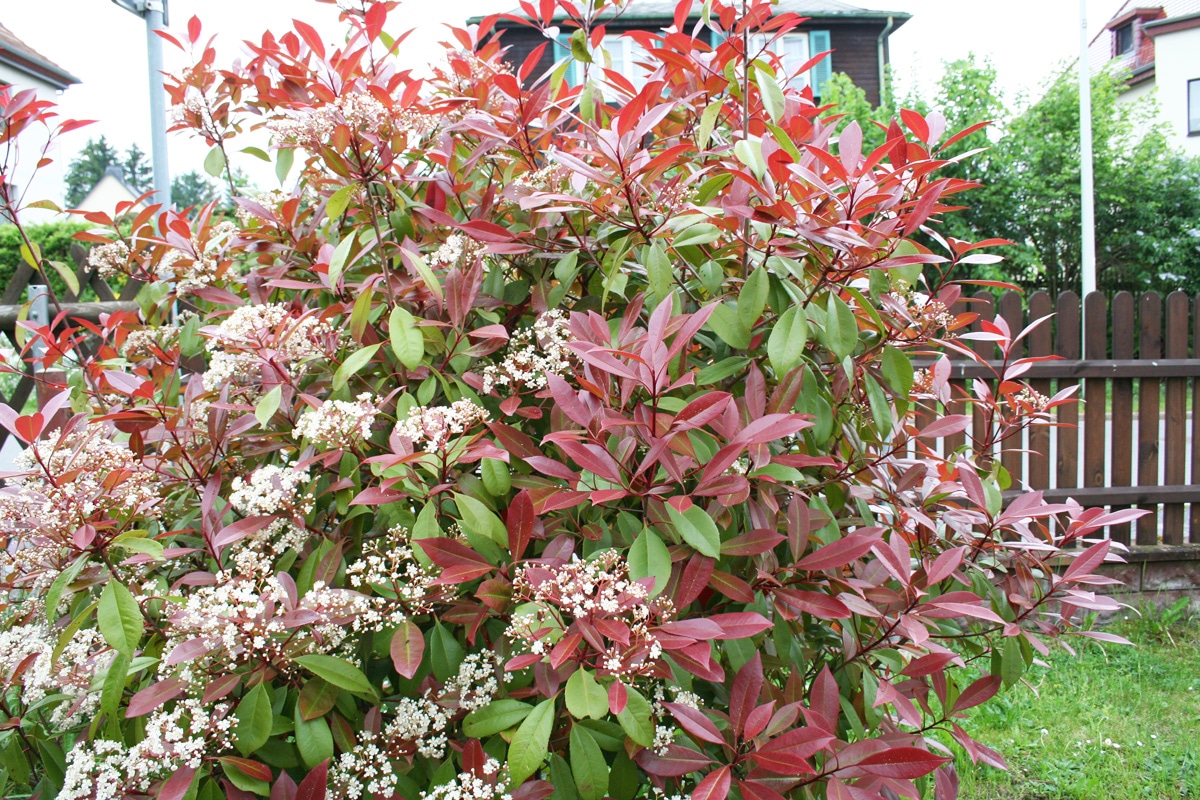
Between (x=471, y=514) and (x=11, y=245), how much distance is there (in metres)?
17.2

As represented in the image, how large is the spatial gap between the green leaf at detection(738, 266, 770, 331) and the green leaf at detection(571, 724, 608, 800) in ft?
2.13

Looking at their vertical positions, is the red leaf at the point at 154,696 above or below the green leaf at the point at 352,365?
below

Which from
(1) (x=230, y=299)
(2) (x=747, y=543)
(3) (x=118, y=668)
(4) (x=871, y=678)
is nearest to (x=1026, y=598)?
(4) (x=871, y=678)

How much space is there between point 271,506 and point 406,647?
289 millimetres

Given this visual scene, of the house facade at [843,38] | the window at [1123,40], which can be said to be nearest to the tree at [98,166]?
the house facade at [843,38]

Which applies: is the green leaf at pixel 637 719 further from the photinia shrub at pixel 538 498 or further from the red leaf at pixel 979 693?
Answer: the red leaf at pixel 979 693

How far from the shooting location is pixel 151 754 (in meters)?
1.03

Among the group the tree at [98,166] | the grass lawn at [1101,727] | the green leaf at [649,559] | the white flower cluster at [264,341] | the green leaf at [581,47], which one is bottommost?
the grass lawn at [1101,727]

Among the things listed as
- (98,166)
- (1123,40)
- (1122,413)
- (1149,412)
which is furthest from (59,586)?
(98,166)

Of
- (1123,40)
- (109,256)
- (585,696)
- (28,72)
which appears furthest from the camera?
(1123,40)

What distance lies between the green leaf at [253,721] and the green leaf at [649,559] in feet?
1.71

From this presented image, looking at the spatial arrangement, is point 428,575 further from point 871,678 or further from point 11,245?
point 11,245

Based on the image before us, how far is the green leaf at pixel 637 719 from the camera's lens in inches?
38.5

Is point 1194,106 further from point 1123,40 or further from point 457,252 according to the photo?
point 457,252
